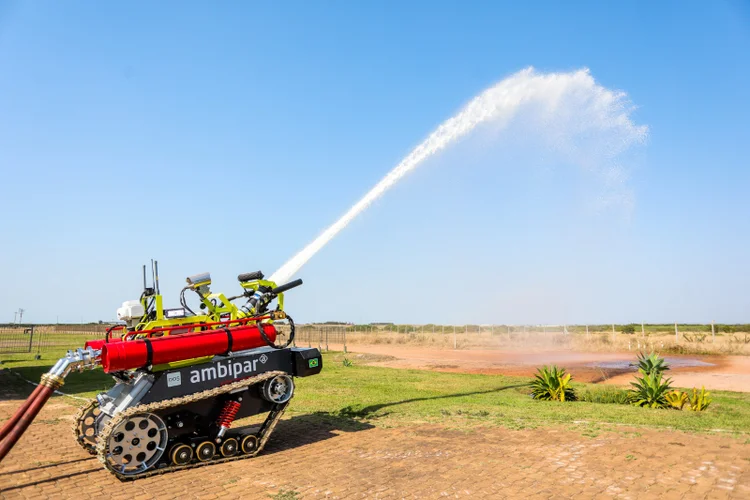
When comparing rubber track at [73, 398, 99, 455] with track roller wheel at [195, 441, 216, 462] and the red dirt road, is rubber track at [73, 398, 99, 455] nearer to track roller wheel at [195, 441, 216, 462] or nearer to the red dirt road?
the red dirt road

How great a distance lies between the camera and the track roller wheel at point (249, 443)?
897 cm

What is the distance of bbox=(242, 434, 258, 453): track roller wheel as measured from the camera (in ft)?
29.4

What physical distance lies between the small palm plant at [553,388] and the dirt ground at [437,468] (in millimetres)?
4717

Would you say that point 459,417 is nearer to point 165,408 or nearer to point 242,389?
Result: point 242,389

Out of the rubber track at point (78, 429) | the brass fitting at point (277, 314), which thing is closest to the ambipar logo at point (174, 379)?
the brass fitting at point (277, 314)

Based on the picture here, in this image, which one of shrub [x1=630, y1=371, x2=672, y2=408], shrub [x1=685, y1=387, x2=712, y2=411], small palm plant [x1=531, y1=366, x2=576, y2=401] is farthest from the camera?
small palm plant [x1=531, y1=366, x2=576, y2=401]

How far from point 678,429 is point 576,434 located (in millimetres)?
2208

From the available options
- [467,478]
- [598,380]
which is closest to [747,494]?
[467,478]

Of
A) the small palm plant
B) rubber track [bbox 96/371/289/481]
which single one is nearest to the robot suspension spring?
rubber track [bbox 96/371/289/481]

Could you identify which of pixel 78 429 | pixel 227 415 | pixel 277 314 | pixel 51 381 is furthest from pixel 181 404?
pixel 78 429

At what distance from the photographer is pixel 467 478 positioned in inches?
296

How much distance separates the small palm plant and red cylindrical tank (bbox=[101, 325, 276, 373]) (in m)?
9.37

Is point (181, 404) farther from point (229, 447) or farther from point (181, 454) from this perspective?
point (229, 447)

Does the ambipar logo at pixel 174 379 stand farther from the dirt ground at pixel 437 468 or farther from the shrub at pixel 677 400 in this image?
the shrub at pixel 677 400
